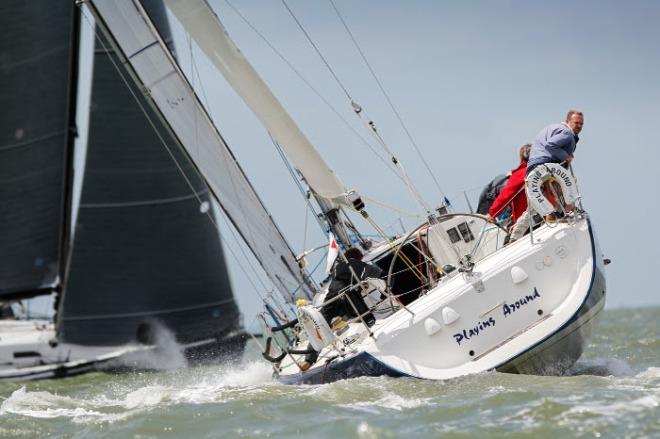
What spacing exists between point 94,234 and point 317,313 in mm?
9670

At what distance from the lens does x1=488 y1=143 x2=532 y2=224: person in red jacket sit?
10.5 metres

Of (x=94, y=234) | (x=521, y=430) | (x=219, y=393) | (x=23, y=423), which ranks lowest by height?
(x=521, y=430)

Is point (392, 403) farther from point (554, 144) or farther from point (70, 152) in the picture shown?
point (70, 152)

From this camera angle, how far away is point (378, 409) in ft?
26.6

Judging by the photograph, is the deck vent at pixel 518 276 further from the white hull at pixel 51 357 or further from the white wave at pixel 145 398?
the white hull at pixel 51 357

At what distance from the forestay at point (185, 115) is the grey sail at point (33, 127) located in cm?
778

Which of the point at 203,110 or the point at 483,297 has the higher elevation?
the point at 203,110

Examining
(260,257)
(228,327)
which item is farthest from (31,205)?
(260,257)

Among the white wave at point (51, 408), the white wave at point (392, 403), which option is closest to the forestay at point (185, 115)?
the white wave at point (51, 408)

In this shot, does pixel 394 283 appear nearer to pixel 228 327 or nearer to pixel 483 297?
pixel 483 297

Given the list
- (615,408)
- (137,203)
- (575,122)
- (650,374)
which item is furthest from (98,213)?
(615,408)

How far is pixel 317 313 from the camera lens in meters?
9.57

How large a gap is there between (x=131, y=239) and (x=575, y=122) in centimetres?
1006

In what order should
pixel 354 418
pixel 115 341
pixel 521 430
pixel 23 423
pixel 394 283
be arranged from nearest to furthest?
pixel 521 430 → pixel 354 418 → pixel 23 423 → pixel 394 283 → pixel 115 341
